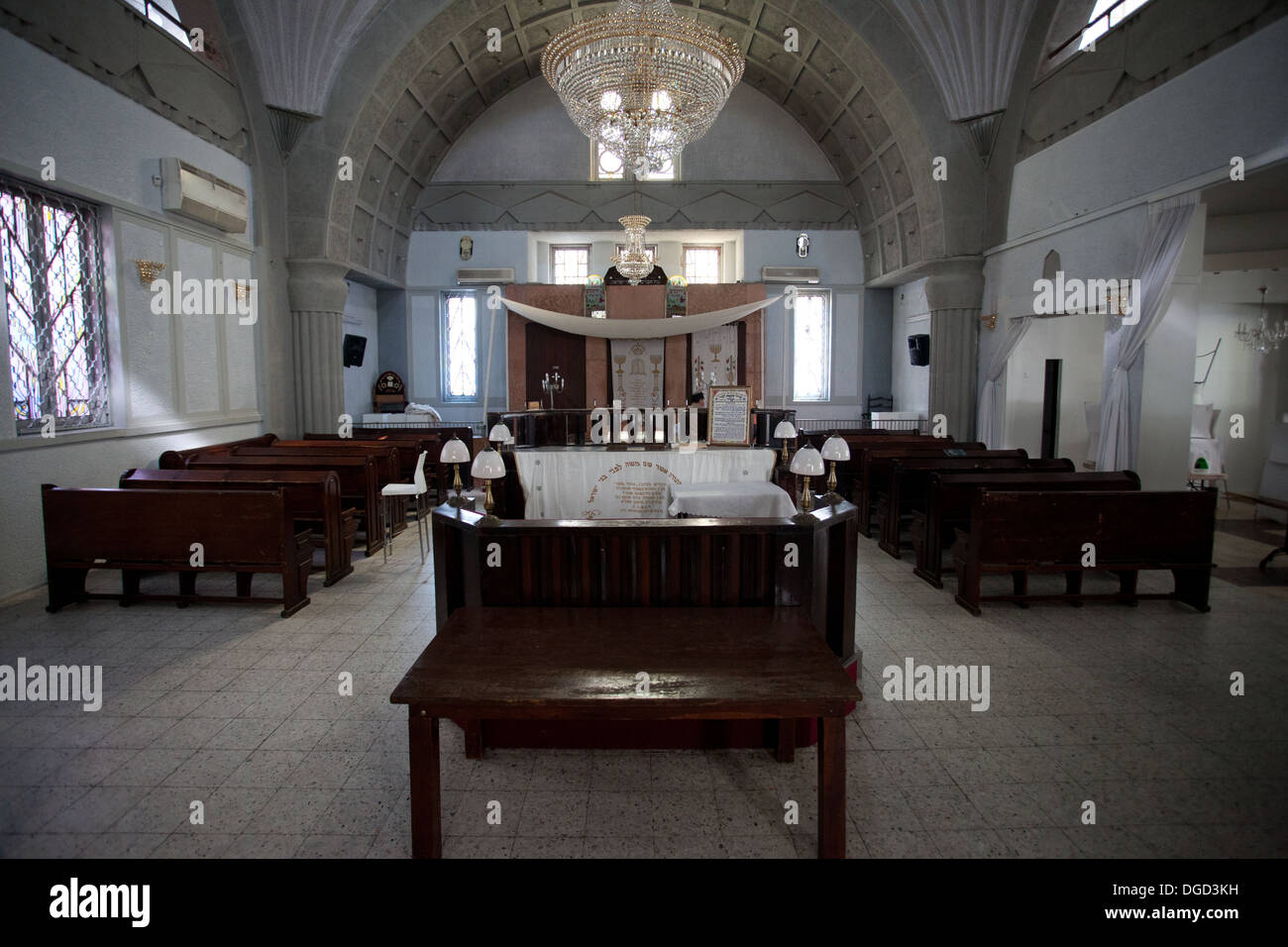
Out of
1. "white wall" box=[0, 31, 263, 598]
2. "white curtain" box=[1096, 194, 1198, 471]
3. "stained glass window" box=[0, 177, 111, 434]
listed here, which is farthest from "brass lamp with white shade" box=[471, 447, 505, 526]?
"white curtain" box=[1096, 194, 1198, 471]

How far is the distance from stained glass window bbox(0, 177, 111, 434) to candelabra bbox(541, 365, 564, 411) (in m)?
6.16

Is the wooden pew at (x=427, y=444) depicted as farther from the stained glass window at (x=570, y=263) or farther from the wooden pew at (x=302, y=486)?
the stained glass window at (x=570, y=263)

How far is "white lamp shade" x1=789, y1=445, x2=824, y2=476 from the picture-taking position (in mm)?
2861

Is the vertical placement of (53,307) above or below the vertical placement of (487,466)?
above

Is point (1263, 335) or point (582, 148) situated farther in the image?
point (582, 148)

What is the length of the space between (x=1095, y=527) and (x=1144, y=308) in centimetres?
311

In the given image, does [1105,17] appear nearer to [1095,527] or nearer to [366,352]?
[1095,527]

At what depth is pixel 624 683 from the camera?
2.06 meters

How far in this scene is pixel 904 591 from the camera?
4992 mm

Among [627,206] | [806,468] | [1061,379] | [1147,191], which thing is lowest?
[806,468]

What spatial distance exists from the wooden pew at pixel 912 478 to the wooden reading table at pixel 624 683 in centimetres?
391
